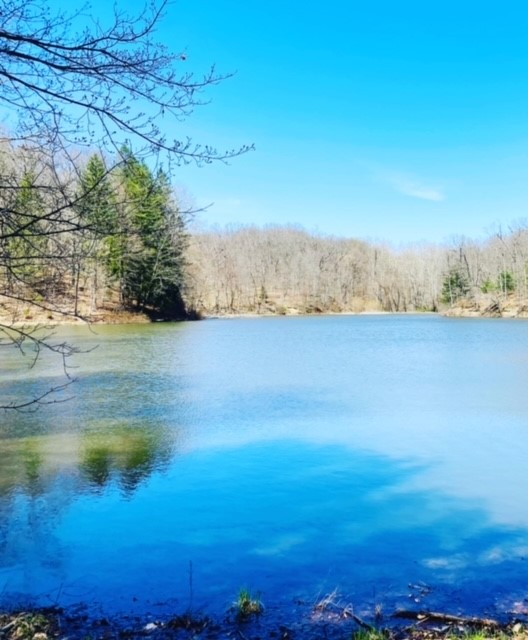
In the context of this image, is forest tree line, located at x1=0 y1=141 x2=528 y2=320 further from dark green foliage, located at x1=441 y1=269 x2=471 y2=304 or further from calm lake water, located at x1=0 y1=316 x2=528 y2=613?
calm lake water, located at x1=0 y1=316 x2=528 y2=613

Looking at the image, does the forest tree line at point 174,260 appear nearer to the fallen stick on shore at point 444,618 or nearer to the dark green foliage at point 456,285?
the dark green foliage at point 456,285

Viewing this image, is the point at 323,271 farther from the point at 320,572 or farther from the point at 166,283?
the point at 320,572

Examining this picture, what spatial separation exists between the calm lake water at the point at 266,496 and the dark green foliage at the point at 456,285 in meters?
61.2

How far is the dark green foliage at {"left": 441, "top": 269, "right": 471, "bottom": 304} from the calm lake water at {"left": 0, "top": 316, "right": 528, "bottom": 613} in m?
61.2

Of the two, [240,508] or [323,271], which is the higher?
[323,271]

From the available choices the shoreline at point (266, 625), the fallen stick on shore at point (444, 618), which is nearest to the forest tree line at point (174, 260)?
the shoreline at point (266, 625)

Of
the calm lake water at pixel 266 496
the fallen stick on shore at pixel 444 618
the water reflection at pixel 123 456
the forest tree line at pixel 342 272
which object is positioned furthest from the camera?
the forest tree line at pixel 342 272

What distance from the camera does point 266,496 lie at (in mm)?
6988

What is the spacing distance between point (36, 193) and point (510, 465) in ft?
23.5

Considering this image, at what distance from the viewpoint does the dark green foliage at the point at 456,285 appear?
73000 mm

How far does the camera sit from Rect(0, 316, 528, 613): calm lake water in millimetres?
4844

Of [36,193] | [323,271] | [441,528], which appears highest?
[323,271]

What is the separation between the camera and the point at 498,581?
4.82 m

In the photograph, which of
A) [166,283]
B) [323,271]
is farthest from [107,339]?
[323,271]
